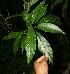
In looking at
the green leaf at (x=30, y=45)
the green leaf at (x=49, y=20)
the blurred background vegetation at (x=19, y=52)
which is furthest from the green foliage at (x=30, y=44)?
the blurred background vegetation at (x=19, y=52)

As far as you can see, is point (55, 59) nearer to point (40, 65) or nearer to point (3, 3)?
point (3, 3)

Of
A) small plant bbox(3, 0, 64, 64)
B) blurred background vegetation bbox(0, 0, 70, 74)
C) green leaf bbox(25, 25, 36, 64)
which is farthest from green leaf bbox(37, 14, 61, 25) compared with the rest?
blurred background vegetation bbox(0, 0, 70, 74)

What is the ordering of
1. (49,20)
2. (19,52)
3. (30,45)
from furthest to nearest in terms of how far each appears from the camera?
(19,52) < (49,20) < (30,45)

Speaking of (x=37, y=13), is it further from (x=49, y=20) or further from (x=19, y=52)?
(x=19, y=52)

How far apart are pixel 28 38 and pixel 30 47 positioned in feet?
0.15

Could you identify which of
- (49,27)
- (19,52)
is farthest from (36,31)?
(19,52)

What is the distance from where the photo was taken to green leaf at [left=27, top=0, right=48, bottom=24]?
0.99 m

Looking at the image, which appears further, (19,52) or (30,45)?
(19,52)

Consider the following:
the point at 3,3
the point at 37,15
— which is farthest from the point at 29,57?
the point at 3,3

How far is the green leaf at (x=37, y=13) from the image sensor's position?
3.24 feet

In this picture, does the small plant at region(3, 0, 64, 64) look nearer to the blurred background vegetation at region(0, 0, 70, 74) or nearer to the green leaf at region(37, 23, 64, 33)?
the green leaf at region(37, 23, 64, 33)

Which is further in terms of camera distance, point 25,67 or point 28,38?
point 25,67

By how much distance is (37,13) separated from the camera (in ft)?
3.26

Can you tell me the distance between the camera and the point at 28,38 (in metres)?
0.94
